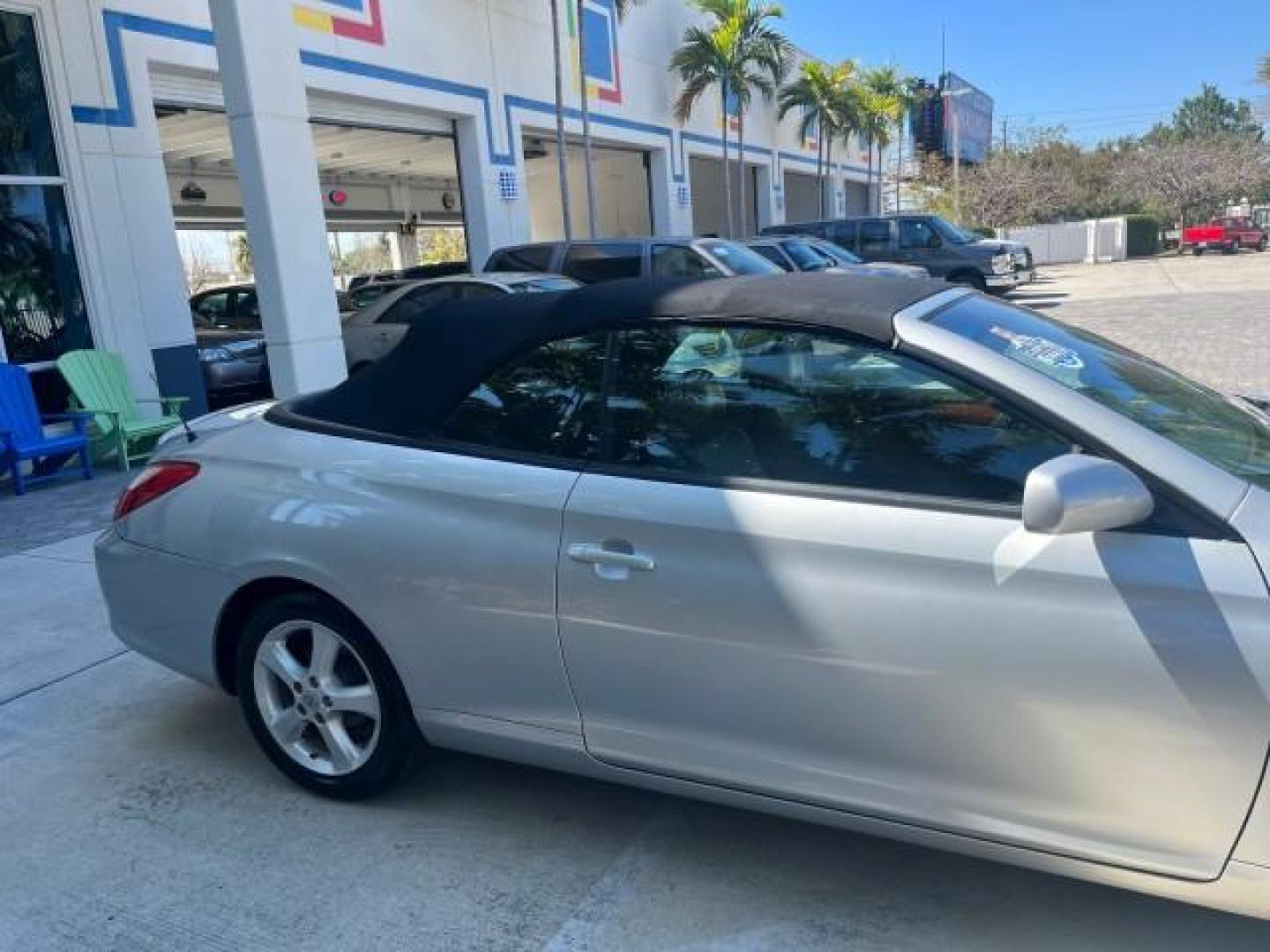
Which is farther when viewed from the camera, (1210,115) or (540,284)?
(1210,115)

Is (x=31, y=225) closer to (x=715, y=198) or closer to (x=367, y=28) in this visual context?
(x=367, y=28)

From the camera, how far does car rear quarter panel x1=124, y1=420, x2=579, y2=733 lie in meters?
2.65

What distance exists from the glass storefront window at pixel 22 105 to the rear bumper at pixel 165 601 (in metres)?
6.70

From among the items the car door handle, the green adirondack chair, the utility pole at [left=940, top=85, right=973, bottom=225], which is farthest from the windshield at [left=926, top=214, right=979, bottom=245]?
the utility pole at [left=940, top=85, right=973, bottom=225]

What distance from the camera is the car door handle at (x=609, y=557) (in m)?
2.47

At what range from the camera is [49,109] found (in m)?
8.52

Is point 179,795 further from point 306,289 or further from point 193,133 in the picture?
point 193,133

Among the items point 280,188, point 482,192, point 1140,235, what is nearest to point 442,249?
point 1140,235

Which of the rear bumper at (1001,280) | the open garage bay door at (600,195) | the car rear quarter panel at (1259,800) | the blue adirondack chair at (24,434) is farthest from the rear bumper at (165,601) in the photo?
the open garage bay door at (600,195)

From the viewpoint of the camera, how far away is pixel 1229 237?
3906cm

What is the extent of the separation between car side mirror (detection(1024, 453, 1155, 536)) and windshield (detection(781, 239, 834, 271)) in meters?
13.8

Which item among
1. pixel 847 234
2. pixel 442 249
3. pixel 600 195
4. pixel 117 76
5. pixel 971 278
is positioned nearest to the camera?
pixel 117 76

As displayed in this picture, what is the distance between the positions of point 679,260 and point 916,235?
9724mm

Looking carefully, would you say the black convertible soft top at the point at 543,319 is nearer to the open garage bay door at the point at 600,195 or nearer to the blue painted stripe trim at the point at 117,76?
the blue painted stripe trim at the point at 117,76
